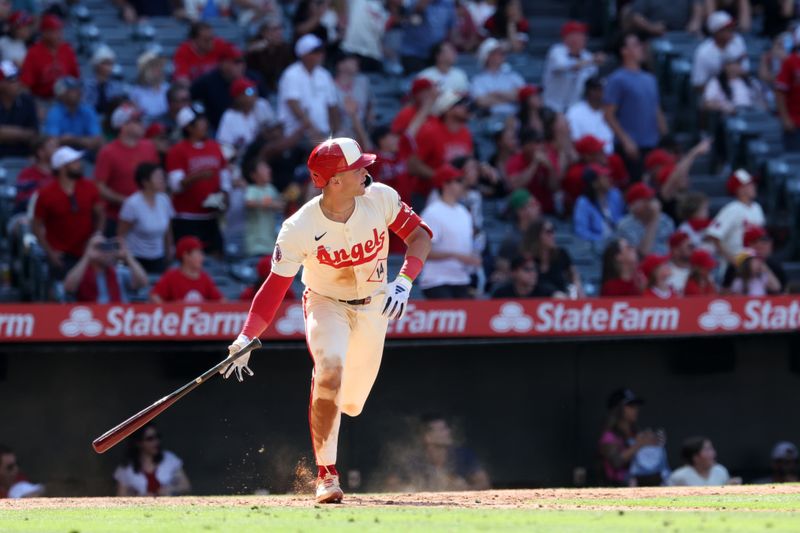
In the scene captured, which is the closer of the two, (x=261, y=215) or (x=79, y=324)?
(x=79, y=324)

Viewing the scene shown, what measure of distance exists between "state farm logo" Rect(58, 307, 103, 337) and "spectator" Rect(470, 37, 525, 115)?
5218mm

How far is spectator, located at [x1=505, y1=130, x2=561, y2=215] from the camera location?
552 inches

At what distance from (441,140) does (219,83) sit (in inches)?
83.8

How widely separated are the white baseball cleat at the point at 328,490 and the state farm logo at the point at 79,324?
3983mm

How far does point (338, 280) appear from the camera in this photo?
8.13 m

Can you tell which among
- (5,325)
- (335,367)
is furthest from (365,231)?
(5,325)

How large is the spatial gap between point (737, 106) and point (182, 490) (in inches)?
283

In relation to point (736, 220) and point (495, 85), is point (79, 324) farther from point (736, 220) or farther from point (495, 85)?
point (736, 220)

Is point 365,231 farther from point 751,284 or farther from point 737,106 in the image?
point 737,106

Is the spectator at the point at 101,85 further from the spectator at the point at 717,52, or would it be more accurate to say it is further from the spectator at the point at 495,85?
the spectator at the point at 717,52

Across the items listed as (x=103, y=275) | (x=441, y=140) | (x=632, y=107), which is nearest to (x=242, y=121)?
(x=441, y=140)

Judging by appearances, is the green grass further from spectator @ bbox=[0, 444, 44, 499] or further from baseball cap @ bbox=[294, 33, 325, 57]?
baseball cap @ bbox=[294, 33, 325, 57]

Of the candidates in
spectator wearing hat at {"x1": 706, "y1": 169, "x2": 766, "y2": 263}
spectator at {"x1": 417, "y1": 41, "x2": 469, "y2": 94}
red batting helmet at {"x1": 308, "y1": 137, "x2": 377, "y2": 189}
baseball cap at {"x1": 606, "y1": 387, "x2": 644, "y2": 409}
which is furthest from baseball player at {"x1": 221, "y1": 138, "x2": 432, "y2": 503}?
spectator at {"x1": 417, "y1": 41, "x2": 469, "y2": 94}

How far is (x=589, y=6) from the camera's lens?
17531 millimetres
